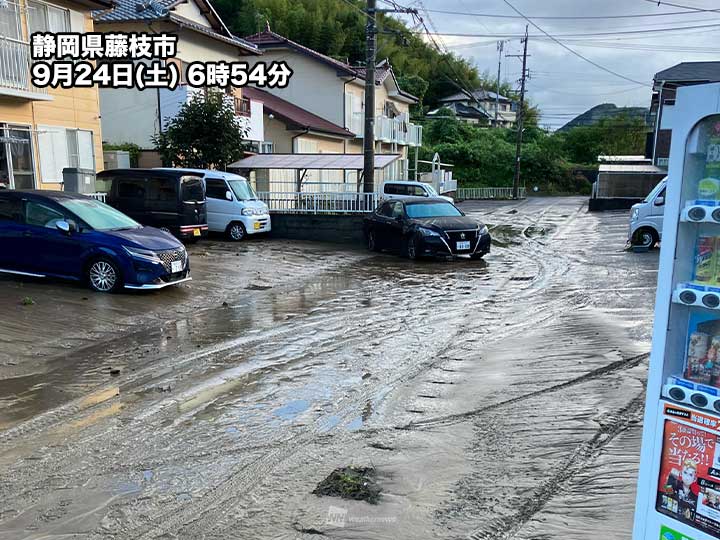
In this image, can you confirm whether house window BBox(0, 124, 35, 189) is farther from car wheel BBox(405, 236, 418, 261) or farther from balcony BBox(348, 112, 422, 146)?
balcony BBox(348, 112, 422, 146)

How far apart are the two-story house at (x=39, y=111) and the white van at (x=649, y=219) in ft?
49.7

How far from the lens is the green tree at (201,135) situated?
19344 millimetres

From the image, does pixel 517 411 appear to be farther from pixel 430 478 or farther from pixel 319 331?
pixel 319 331

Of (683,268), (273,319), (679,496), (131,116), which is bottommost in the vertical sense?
(273,319)

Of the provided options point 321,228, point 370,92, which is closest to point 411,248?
point 321,228

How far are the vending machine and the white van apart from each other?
13.1m

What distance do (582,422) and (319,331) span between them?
3.79 metres

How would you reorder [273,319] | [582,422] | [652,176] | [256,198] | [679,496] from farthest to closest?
[652,176], [256,198], [273,319], [582,422], [679,496]

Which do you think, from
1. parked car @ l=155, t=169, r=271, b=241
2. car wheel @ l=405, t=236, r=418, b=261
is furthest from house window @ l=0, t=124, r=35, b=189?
car wheel @ l=405, t=236, r=418, b=261

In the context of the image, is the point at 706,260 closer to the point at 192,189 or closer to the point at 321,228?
the point at 192,189

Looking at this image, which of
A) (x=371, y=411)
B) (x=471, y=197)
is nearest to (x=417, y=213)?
(x=371, y=411)

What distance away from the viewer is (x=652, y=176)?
29766 mm

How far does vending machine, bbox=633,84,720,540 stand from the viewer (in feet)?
7.35

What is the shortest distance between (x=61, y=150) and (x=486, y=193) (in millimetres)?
38023
